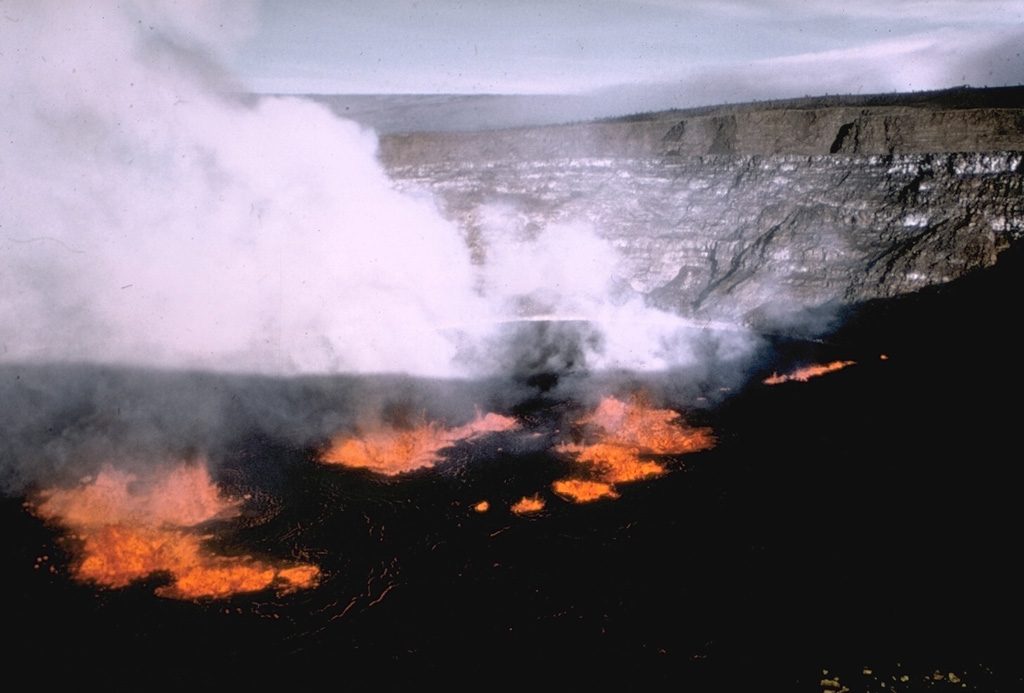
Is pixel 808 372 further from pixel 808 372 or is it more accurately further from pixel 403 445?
pixel 403 445

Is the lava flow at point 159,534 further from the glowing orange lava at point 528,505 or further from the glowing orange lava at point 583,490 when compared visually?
the glowing orange lava at point 583,490

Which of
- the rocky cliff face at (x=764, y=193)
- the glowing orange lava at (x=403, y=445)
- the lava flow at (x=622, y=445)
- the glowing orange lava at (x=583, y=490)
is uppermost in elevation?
the rocky cliff face at (x=764, y=193)

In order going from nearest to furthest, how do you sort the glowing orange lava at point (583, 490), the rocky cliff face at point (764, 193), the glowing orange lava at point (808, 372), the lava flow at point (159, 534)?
the lava flow at point (159, 534) < the glowing orange lava at point (583, 490) < the glowing orange lava at point (808, 372) < the rocky cliff face at point (764, 193)

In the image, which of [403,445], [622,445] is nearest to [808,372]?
[622,445]

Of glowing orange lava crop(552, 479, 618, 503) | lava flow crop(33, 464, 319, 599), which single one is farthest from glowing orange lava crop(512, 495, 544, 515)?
lava flow crop(33, 464, 319, 599)

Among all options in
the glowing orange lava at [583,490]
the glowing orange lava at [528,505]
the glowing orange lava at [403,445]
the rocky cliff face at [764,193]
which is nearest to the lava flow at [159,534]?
the glowing orange lava at [403,445]

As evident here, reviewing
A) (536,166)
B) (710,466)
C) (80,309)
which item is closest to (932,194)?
(536,166)
